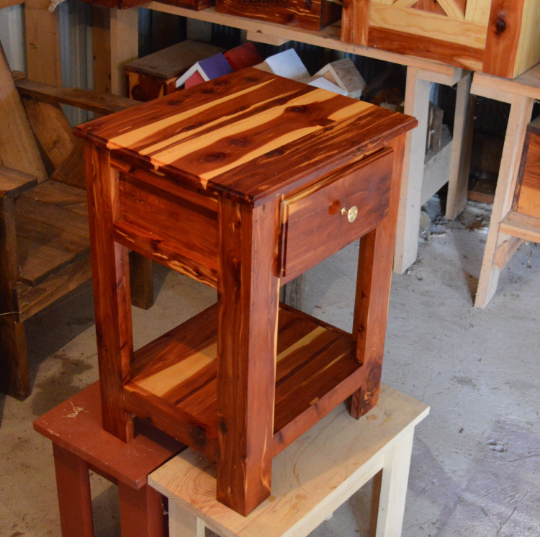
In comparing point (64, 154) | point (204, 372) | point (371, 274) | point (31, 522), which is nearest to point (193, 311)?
point (64, 154)

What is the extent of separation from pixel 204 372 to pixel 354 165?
1.95 feet

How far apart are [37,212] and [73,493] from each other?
3.93 feet

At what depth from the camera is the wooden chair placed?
7.98 ft

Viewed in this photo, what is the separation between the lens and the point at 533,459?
8.29ft

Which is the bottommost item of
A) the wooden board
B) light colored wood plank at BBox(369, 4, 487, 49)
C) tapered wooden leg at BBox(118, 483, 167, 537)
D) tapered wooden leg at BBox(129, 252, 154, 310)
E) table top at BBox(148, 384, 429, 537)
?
tapered wooden leg at BBox(129, 252, 154, 310)

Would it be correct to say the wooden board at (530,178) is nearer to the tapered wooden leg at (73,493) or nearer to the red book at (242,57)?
the red book at (242,57)

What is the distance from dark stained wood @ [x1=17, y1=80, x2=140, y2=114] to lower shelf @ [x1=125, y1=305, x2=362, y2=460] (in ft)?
3.61

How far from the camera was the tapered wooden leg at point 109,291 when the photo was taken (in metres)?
1.54

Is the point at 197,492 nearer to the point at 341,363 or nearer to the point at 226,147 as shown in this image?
the point at 341,363

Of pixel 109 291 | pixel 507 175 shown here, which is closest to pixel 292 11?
pixel 507 175

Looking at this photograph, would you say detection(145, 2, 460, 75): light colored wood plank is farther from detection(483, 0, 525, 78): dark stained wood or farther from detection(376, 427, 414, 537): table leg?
detection(376, 427, 414, 537): table leg

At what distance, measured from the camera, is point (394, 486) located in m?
1.99

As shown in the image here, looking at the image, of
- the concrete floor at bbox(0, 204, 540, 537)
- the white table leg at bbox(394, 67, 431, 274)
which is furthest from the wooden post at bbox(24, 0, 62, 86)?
the white table leg at bbox(394, 67, 431, 274)

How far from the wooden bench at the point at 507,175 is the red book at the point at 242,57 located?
Answer: 108 cm
